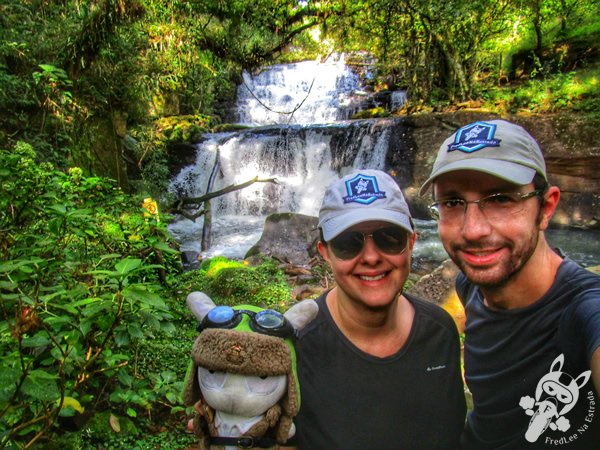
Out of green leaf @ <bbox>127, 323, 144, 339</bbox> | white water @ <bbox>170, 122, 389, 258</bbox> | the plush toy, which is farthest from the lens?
white water @ <bbox>170, 122, 389, 258</bbox>

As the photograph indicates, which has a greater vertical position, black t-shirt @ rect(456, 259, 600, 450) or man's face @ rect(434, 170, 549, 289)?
man's face @ rect(434, 170, 549, 289)

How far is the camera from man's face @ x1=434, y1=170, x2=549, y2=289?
153 centimetres

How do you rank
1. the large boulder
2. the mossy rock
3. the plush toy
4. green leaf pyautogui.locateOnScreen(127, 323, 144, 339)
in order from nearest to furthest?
the plush toy → green leaf pyautogui.locateOnScreen(127, 323, 144, 339) → the large boulder → the mossy rock

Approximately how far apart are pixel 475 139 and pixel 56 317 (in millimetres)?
1866

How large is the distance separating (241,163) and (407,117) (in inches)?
216

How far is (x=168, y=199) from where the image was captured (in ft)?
33.9

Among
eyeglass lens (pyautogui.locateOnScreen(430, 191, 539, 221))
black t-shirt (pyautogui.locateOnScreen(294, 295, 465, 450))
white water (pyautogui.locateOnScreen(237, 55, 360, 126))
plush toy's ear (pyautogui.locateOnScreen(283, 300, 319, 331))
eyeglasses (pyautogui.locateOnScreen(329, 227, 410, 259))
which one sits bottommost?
black t-shirt (pyautogui.locateOnScreen(294, 295, 465, 450))

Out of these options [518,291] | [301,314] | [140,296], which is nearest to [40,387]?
[140,296]

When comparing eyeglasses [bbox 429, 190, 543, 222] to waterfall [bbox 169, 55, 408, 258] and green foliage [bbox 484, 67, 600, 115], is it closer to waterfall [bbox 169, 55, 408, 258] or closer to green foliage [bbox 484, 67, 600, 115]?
waterfall [bbox 169, 55, 408, 258]

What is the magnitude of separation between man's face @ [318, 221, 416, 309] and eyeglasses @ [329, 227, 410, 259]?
0.01m

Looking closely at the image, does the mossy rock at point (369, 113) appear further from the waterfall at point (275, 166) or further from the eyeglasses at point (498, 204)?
the eyeglasses at point (498, 204)

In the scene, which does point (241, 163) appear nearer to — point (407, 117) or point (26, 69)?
point (407, 117)

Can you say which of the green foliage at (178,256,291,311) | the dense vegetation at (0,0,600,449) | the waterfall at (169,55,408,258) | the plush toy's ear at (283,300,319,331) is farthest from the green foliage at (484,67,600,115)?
the plush toy's ear at (283,300,319,331)

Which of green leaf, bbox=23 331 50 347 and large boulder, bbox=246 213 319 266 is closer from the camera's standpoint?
green leaf, bbox=23 331 50 347
